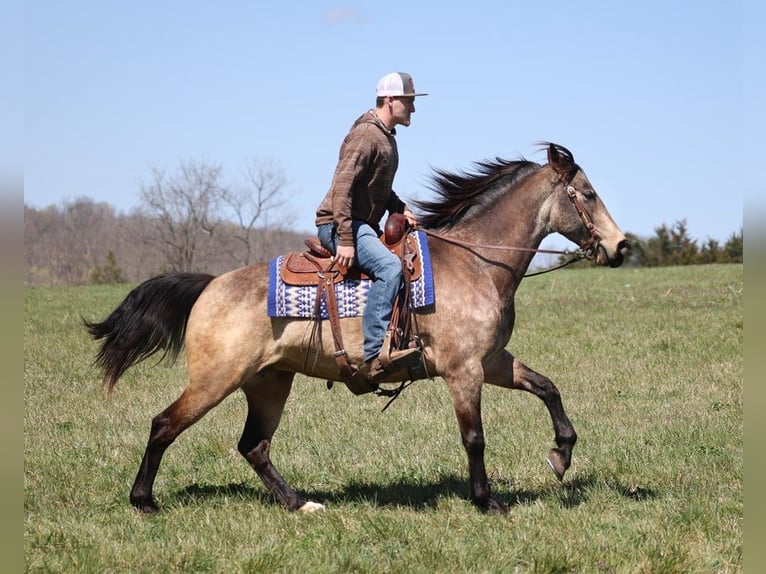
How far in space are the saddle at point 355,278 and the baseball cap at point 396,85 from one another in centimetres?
95

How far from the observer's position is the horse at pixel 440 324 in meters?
7.20

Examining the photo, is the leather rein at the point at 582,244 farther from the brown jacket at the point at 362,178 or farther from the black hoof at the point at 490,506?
the black hoof at the point at 490,506

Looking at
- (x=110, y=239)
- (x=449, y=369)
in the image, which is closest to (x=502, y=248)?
(x=449, y=369)

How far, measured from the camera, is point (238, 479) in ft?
27.4

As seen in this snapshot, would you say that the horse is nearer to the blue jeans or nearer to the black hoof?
the black hoof

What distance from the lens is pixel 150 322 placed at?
7785 millimetres

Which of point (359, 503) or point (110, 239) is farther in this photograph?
point (110, 239)

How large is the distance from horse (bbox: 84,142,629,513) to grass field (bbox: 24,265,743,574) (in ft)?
1.63

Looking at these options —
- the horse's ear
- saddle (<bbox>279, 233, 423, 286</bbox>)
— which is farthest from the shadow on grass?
the horse's ear

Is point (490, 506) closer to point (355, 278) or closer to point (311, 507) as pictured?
point (311, 507)

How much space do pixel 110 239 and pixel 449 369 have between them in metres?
63.2

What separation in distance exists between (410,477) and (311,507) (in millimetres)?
1237

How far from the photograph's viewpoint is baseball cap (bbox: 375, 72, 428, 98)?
7.18 m

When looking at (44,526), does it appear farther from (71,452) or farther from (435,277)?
(435,277)
